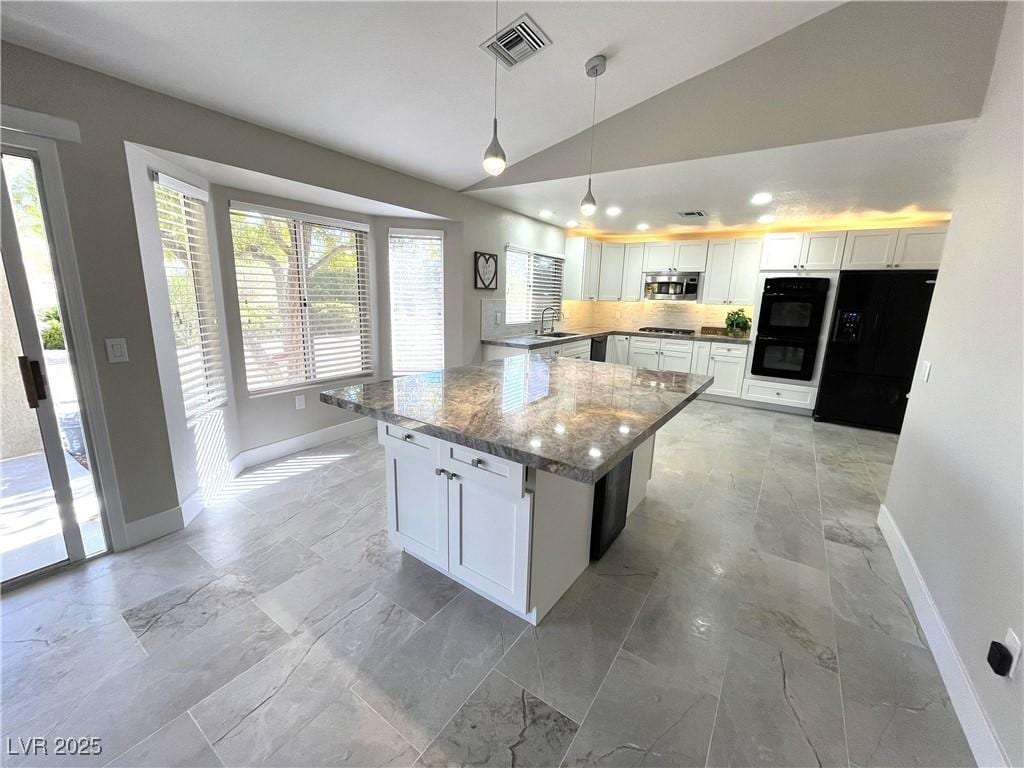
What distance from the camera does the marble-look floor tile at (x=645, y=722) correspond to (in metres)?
1.24

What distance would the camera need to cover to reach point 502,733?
1.30 meters

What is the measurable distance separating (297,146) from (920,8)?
3.61m

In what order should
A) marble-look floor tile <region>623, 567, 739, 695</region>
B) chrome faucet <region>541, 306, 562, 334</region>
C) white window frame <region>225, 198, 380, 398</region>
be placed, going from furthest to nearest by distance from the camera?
chrome faucet <region>541, 306, 562, 334</region>, white window frame <region>225, 198, 380, 398</region>, marble-look floor tile <region>623, 567, 739, 695</region>

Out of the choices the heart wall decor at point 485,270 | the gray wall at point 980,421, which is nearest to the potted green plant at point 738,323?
the gray wall at point 980,421

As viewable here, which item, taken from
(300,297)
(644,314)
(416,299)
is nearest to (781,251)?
(644,314)

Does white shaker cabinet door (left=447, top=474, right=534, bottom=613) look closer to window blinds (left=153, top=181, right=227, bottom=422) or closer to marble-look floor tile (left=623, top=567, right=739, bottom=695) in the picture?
marble-look floor tile (left=623, top=567, right=739, bottom=695)

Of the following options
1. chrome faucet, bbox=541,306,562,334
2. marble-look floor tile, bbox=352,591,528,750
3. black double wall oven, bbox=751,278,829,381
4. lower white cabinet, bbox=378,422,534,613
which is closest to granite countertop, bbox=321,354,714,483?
lower white cabinet, bbox=378,422,534,613

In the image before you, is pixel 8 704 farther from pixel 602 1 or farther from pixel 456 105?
pixel 602 1

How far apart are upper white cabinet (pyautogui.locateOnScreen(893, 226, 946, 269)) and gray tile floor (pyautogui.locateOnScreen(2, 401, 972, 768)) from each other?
3.28 m

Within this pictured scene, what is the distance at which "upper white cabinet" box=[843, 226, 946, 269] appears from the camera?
403cm

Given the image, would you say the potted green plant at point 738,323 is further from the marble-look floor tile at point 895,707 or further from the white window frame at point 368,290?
the white window frame at point 368,290

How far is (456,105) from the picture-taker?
2541 mm

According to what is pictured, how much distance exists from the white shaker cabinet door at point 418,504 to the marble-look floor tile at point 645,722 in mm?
875

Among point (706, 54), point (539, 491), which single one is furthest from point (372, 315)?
point (706, 54)
